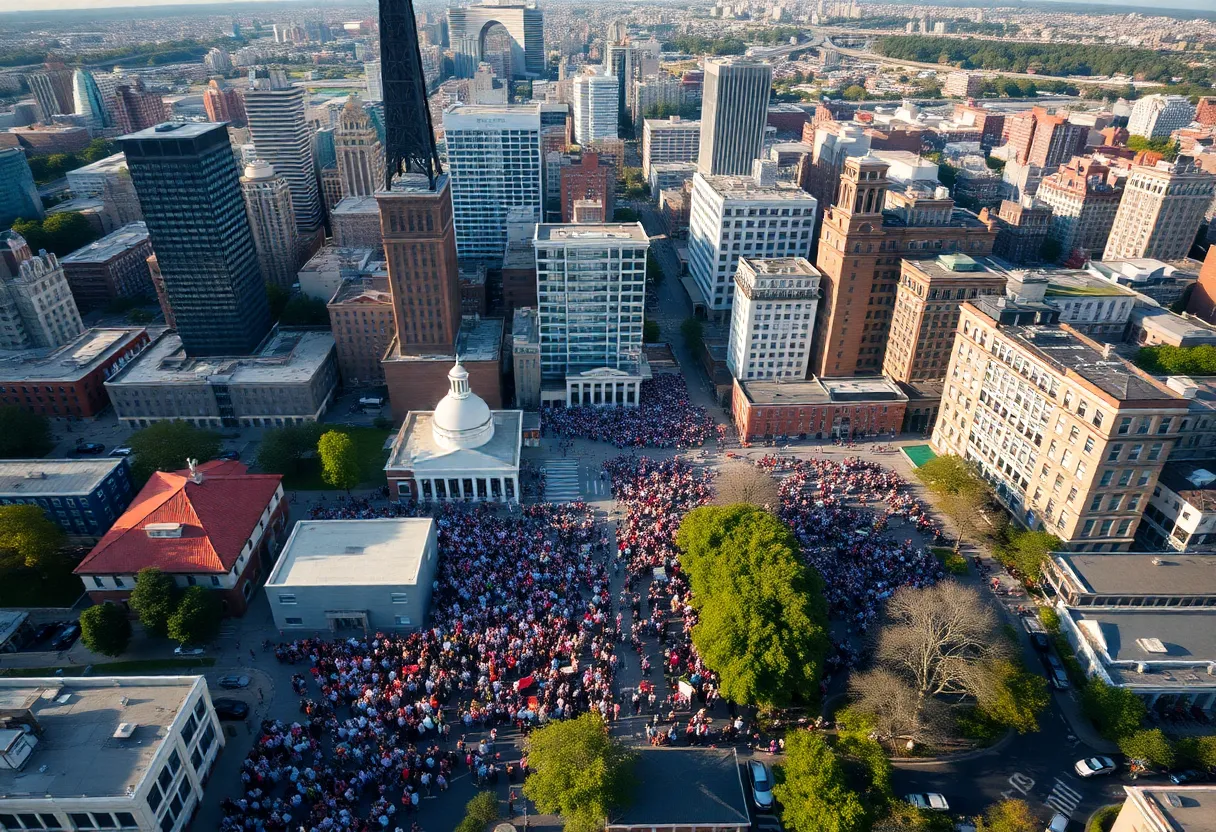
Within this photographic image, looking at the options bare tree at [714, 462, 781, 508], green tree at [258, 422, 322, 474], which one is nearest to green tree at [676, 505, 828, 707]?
bare tree at [714, 462, 781, 508]

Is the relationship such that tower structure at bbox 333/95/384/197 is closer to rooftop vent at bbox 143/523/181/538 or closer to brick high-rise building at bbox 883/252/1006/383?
rooftop vent at bbox 143/523/181/538

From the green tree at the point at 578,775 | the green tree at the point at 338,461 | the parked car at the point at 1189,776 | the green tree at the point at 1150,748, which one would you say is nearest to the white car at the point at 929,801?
the green tree at the point at 1150,748

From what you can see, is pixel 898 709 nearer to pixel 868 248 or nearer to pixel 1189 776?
pixel 1189 776

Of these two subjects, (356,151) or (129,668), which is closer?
(129,668)

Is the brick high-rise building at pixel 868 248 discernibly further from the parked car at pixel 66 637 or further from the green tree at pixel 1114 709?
the parked car at pixel 66 637

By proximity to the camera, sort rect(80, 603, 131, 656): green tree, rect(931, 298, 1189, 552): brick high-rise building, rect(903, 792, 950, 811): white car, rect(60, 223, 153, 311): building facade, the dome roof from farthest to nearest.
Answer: rect(60, 223, 153, 311): building facade < the dome roof < rect(931, 298, 1189, 552): brick high-rise building < rect(80, 603, 131, 656): green tree < rect(903, 792, 950, 811): white car

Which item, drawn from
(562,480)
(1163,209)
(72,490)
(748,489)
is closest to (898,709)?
(748,489)
